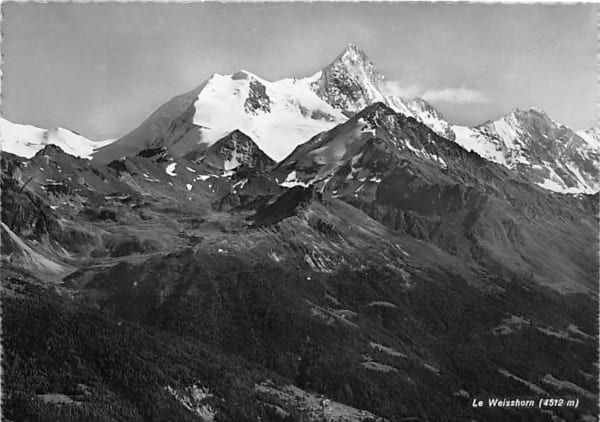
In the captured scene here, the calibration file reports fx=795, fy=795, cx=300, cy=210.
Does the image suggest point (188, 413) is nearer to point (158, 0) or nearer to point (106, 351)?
point (106, 351)

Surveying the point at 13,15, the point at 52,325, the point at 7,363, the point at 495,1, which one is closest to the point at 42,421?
the point at 7,363

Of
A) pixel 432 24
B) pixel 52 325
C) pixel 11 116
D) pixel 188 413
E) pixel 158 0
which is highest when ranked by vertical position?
pixel 432 24

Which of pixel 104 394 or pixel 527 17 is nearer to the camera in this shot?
pixel 527 17

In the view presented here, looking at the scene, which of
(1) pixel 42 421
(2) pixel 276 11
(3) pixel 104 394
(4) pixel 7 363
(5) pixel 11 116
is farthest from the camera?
(3) pixel 104 394

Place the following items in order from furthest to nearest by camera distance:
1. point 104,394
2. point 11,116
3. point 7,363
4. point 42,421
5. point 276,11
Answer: point 104,394
point 7,363
point 42,421
point 11,116
point 276,11

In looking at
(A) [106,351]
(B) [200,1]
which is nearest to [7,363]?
(A) [106,351]

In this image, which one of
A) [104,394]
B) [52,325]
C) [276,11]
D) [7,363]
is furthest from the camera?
[52,325]

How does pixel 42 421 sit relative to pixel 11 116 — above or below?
below

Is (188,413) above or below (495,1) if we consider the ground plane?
below

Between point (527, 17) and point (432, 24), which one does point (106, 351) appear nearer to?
point (432, 24)
